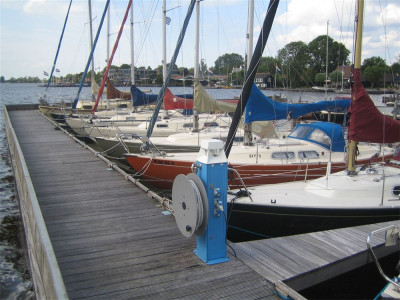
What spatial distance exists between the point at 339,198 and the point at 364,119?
2.08 metres

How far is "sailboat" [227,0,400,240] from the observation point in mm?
8195

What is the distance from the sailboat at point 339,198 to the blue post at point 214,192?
2.11 m

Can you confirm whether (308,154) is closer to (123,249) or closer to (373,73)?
(123,249)

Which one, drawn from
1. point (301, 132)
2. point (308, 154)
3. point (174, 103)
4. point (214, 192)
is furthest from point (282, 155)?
point (174, 103)

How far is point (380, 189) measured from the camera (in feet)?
29.2

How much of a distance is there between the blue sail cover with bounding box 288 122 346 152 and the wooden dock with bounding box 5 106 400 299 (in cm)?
571

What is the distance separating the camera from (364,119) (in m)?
9.17

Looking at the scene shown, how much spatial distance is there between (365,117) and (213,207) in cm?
565

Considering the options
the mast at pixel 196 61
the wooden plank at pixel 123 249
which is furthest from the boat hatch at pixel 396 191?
the mast at pixel 196 61

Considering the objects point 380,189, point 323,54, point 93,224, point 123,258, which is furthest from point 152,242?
point 323,54

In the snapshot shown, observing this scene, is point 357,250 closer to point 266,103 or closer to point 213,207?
point 213,207

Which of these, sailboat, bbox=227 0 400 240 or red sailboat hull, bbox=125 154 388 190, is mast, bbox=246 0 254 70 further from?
sailboat, bbox=227 0 400 240

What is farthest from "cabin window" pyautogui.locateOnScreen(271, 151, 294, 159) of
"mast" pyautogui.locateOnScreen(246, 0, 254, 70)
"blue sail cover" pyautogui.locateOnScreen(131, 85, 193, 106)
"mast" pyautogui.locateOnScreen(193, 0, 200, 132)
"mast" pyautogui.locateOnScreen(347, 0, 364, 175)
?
"blue sail cover" pyautogui.locateOnScreen(131, 85, 193, 106)

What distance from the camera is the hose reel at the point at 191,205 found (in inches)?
200
